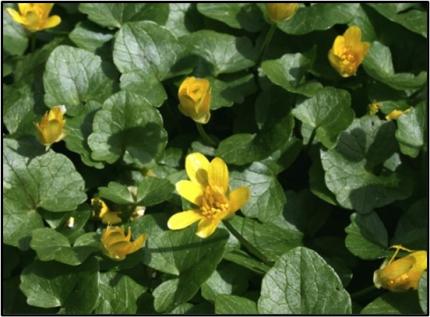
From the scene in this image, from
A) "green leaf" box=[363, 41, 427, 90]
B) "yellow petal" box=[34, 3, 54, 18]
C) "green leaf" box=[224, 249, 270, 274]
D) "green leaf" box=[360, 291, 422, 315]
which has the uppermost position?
"green leaf" box=[363, 41, 427, 90]

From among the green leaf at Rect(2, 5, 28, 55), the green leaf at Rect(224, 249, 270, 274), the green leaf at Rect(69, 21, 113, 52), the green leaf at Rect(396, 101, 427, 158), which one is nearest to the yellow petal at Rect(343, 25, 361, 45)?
the green leaf at Rect(396, 101, 427, 158)

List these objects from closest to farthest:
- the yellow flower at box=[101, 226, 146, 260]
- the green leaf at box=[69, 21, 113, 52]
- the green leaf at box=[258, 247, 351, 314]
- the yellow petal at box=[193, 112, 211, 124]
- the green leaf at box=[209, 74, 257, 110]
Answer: the green leaf at box=[258, 247, 351, 314], the yellow flower at box=[101, 226, 146, 260], the yellow petal at box=[193, 112, 211, 124], the green leaf at box=[209, 74, 257, 110], the green leaf at box=[69, 21, 113, 52]

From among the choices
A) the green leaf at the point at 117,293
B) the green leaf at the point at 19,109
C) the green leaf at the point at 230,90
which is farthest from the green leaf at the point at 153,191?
the green leaf at the point at 19,109

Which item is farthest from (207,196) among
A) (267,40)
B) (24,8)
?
(24,8)

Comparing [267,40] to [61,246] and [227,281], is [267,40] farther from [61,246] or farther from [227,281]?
[61,246]

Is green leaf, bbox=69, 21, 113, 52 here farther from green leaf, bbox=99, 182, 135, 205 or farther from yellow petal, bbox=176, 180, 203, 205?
yellow petal, bbox=176, 180, 203, 205

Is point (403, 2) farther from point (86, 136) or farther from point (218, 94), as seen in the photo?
point (86, 136)
